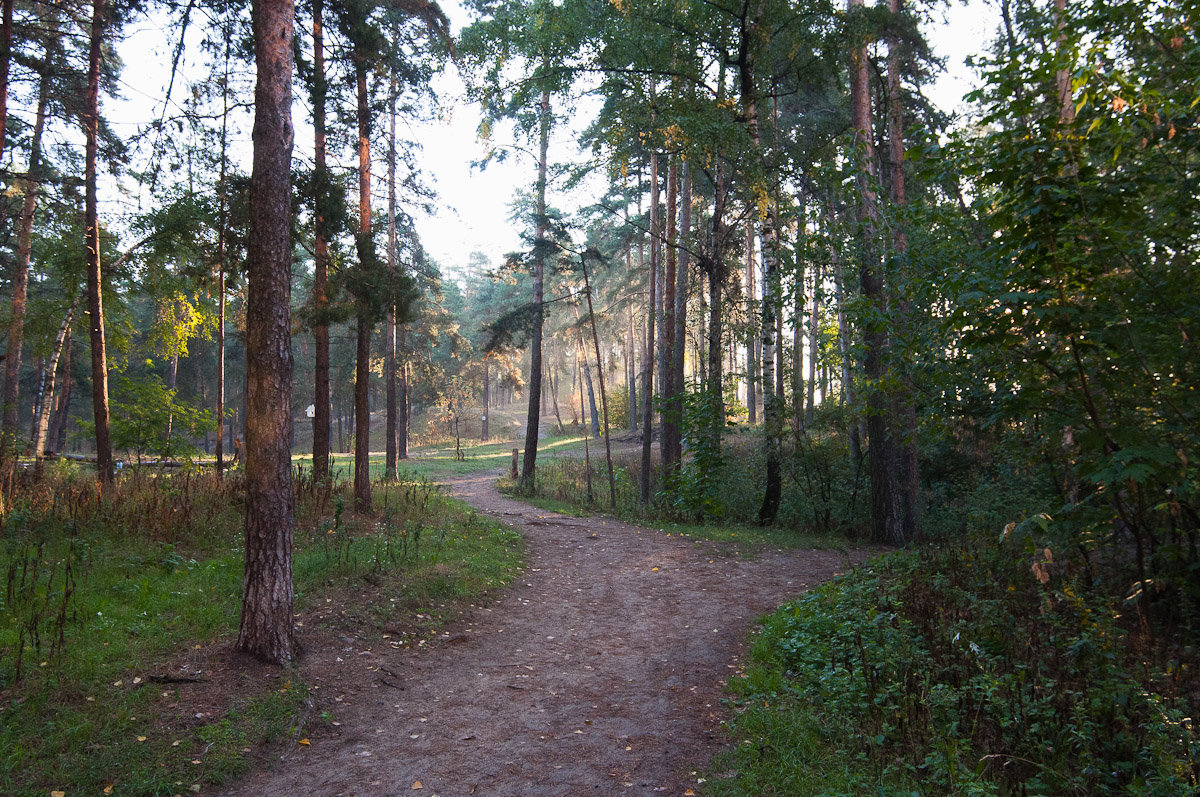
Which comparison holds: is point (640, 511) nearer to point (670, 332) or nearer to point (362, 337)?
point (670, 332)

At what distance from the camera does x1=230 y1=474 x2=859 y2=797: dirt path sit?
4152mm

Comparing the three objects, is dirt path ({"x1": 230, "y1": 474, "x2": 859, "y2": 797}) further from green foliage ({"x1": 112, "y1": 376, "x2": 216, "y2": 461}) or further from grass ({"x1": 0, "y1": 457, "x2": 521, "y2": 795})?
green foliage ({"x1": 112, "y1": 376, "x2": 216, "y2": 461})

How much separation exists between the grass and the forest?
0.04m

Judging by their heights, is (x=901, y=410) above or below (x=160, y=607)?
above

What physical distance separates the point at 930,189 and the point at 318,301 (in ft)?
51.6

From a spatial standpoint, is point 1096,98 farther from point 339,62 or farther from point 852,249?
point 339,62

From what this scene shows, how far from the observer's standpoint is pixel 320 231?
10.9 metres

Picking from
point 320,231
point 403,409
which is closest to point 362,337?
point 320,231

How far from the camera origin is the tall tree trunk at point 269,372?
547 centimetres

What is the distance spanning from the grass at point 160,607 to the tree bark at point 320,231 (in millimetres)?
1547

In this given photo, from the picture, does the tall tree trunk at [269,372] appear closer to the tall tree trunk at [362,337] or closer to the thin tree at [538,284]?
the tall tree trunk at [362,337]

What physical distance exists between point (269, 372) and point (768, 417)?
10.2 meters

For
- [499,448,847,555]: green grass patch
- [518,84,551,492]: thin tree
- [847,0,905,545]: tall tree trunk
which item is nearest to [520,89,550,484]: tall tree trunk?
[518,84,551,492]: thin tree

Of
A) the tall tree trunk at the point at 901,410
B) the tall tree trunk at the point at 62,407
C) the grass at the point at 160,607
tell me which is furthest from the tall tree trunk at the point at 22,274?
the tall tree trunk at the point at 901,410
